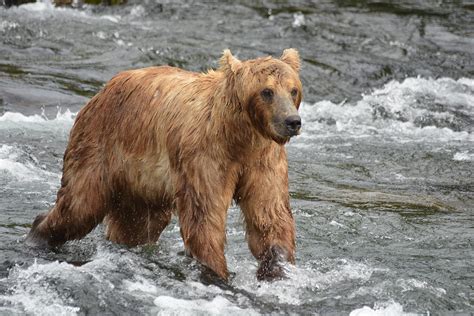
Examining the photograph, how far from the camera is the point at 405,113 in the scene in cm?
1397

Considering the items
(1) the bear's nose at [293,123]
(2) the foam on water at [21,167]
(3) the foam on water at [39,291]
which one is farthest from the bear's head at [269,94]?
(2) the foam on water at [21,167]

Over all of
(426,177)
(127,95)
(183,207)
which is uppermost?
(127,95)

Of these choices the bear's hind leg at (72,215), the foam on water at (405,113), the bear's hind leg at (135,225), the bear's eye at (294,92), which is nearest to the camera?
the bear's eye at (294,92)

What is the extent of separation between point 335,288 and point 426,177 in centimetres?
441

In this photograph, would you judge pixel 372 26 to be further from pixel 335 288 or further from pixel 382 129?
pixel 335 288

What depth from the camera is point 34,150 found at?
1078 centimetres

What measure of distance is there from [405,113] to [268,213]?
7.77 meters

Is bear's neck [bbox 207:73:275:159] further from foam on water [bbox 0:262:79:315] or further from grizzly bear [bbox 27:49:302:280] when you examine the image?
foam on water [bbox 0:262:79:315]

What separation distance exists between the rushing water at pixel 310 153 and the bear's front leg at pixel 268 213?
0.16m

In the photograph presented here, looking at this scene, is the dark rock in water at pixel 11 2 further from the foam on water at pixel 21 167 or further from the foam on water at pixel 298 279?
the foam on water at pixel 298 279

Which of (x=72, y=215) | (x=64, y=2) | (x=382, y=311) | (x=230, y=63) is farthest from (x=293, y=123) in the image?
(x=64, y=2)

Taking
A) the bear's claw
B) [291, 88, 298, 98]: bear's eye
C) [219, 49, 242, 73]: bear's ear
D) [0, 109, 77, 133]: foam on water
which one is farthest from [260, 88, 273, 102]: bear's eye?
[0, 109, 77, 133]: foam on water

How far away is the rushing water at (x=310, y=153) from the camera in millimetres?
6613

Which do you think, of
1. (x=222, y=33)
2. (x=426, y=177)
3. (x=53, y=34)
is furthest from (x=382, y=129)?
(x=53, y=34)
